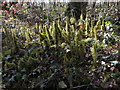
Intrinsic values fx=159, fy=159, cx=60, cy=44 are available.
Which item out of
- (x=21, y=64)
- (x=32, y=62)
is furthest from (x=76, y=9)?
(x=21, y=64)

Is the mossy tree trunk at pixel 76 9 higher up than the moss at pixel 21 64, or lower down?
higher up

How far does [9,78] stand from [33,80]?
1.28 feet

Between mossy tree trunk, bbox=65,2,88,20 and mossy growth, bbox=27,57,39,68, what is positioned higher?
mossy tree trunk, bbox=65,2,88,20

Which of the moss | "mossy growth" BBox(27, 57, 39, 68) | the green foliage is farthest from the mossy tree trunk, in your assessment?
the moss

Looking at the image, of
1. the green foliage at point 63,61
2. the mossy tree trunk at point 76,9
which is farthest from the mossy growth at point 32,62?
the mossy tree trunk at point 76,9

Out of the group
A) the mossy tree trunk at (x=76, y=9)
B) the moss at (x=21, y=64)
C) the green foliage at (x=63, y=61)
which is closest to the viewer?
the green foliage at (x=63, y=61)

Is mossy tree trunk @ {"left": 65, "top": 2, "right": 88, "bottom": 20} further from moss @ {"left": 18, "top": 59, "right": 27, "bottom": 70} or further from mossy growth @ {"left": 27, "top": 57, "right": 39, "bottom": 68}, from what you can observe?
moss @ {"left": 18, "top": 59, "right": 27, "bottom": 70}

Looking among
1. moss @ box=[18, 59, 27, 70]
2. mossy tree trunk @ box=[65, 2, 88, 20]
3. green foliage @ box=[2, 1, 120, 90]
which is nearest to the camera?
green foliage @ box=[2, 1, 120, 90]

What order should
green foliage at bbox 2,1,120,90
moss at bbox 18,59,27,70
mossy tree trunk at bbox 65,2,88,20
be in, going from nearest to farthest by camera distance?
green foliage at bbox 2,1,120,90 → moss at bbox 18,59,27,70 → mossy tree trunk at bbox 65,2,88,20

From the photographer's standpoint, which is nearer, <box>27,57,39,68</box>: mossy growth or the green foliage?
the green foliage

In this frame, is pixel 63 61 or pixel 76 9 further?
pixel 76 9

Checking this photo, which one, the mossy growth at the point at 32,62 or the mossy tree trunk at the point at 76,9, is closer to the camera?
the mossy growth at the point at 32,62

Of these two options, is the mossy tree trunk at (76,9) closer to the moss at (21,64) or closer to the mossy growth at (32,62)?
the mossy growth at (32,62)

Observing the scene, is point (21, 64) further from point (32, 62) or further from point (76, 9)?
point (76, 9)
